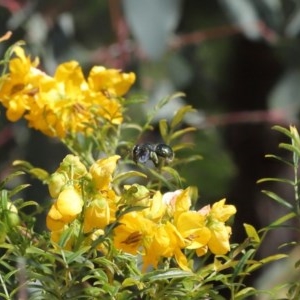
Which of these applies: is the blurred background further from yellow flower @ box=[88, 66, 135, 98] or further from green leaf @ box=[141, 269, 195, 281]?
Result: green leaf @ box=[141, 269, 195, 281]

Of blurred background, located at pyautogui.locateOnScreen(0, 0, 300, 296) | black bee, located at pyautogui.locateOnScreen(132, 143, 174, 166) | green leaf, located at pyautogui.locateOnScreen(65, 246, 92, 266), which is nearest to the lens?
green leaf, located at pyautogui.locateOnScreen(65, 246, 92, 266)

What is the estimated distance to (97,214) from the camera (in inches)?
24.1

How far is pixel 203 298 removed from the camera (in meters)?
0.67

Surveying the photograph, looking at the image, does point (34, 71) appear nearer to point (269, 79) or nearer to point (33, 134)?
point (33, 134)

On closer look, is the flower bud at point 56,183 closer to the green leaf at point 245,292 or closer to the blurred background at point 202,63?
the green leaf at point 245,292

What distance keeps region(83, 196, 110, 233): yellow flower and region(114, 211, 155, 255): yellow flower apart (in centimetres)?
2

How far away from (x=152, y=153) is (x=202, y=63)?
1860 mm

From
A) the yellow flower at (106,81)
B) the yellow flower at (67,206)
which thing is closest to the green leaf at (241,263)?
the yellow flower at (67,206)

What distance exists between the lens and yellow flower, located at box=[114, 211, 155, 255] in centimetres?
64

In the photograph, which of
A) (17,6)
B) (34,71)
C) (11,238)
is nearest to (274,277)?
(17,6)

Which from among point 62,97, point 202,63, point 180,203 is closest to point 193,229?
point 180,203

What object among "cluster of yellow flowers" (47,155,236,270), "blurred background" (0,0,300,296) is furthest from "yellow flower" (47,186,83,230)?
"blurred background" (0,0,300,296)

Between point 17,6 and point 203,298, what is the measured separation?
4.85 feet

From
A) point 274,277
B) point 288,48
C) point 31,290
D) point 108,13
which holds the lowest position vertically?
point 274,277
